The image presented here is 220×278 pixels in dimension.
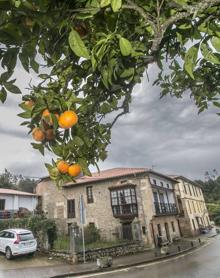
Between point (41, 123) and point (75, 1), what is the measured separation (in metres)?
0.82

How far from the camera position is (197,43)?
162 centimetres

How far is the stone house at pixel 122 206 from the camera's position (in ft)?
89.5

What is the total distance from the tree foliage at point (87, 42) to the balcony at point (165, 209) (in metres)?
28.1

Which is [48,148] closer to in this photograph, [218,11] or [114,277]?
[218,11]

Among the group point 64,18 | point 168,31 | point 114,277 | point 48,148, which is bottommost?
point 114,277

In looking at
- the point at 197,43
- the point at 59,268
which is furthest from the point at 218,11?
the point at 59,268

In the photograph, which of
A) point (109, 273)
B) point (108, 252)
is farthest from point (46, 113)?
point (108, 252)

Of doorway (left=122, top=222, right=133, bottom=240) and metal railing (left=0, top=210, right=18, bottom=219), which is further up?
metal railing (left=0, top=210, right=18, bottom=219)

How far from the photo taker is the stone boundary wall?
17.7 meters

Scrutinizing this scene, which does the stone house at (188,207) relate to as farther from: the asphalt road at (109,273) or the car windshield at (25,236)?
the car windshield at (25,236)

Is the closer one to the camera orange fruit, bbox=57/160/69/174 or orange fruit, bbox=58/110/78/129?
orange fruit, bbox=58/110/78/129

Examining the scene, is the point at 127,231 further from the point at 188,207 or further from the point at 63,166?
the point at 63,166

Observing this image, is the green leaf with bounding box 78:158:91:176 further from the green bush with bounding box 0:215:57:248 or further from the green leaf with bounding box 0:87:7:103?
Result: the green bush with bounding box 0:215:57:248

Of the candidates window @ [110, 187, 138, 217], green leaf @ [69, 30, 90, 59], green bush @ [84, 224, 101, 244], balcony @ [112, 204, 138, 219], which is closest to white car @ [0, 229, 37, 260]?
green bush @ [84, 224, 101, 244]
